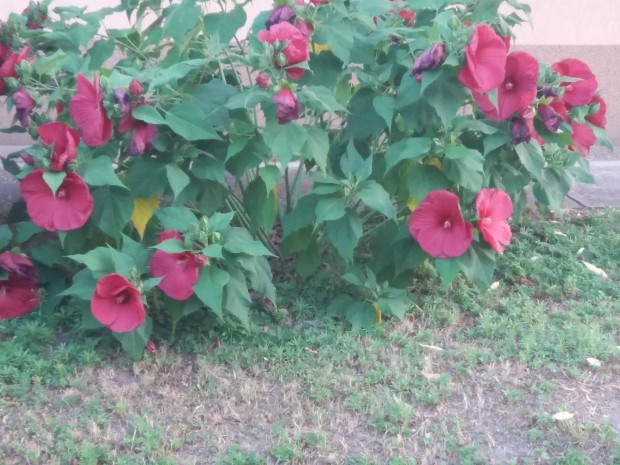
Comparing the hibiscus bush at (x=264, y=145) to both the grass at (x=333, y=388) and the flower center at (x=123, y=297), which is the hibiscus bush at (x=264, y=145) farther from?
the grass at (x=333, y=388)

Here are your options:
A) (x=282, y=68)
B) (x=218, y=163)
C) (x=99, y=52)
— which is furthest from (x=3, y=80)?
(x=282, y=68)

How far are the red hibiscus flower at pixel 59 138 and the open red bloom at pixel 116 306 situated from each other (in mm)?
377

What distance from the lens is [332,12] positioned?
2660 mm

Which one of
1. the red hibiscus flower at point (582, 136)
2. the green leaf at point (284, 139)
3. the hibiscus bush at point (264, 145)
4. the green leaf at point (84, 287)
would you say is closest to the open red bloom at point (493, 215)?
the hibiscus bush at point (264, 145)

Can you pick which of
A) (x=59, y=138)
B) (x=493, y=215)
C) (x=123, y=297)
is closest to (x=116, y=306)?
(x=123, y=297)

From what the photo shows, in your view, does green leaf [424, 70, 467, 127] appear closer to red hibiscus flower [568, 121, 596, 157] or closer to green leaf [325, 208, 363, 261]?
green leaf [325, 208, 363, 261]

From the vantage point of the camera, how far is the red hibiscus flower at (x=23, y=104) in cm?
255

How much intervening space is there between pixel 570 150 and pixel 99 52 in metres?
1.85

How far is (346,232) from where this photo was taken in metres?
2.67

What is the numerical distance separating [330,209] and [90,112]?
80 cm

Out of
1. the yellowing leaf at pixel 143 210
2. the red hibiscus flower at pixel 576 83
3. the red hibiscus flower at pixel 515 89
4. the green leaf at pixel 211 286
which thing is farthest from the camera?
the red hibiscus flower at pixel 576 83

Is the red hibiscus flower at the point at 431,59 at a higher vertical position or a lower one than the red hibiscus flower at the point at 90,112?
higher

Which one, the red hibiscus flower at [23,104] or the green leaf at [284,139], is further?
the red hibiscus flower at [23,104]

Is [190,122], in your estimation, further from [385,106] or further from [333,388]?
[333,388]
